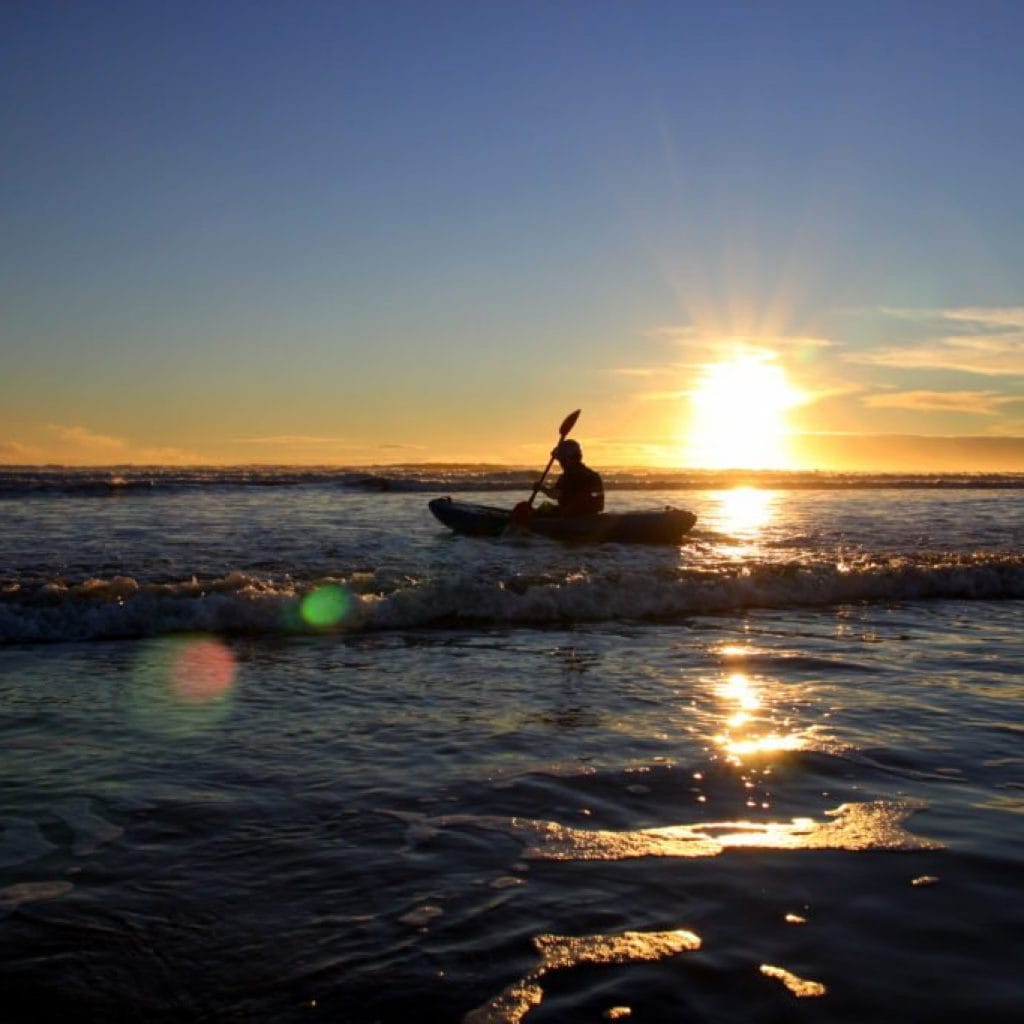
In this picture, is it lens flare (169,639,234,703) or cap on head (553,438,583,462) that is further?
cap on head (553,438,583,462)

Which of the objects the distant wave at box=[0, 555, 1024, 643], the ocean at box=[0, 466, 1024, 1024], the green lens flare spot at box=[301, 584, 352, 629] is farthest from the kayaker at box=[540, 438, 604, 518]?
the green lens flare spot at box=[301, 584, 352, 629]

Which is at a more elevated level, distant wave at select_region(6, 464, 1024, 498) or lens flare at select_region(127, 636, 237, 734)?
distant wave at select_region(6, 464, 1024, 498)

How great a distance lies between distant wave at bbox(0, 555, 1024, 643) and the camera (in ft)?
39.0

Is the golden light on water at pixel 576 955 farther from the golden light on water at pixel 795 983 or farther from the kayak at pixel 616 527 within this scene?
the kayak at pixel 616 527

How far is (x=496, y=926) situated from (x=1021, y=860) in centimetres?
246

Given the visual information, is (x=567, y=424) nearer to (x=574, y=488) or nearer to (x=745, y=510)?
(x=574, y=488)

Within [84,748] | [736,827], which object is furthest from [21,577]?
[736,827]

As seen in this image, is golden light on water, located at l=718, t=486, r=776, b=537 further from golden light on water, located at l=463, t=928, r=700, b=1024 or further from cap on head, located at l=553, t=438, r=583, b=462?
golden light on water, located at l=463, t=928, r=700, b=1024

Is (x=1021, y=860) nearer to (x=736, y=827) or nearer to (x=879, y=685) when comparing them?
(x=736, y=827)

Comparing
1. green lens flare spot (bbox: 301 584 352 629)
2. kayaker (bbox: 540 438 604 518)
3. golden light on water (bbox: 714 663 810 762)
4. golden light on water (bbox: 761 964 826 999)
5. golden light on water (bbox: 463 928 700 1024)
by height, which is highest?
kayaker (bbox: 540 438 604 518)

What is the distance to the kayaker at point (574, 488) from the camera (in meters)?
21.3

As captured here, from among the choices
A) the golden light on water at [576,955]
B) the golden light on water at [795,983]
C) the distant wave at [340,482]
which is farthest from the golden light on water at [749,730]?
the distant wave at [340,482]

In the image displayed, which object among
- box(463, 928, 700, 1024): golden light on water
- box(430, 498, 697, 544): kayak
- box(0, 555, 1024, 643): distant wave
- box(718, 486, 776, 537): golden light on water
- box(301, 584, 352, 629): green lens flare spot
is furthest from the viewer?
box(718, 486, 776, 537): golden light on water

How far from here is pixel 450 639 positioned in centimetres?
1157
